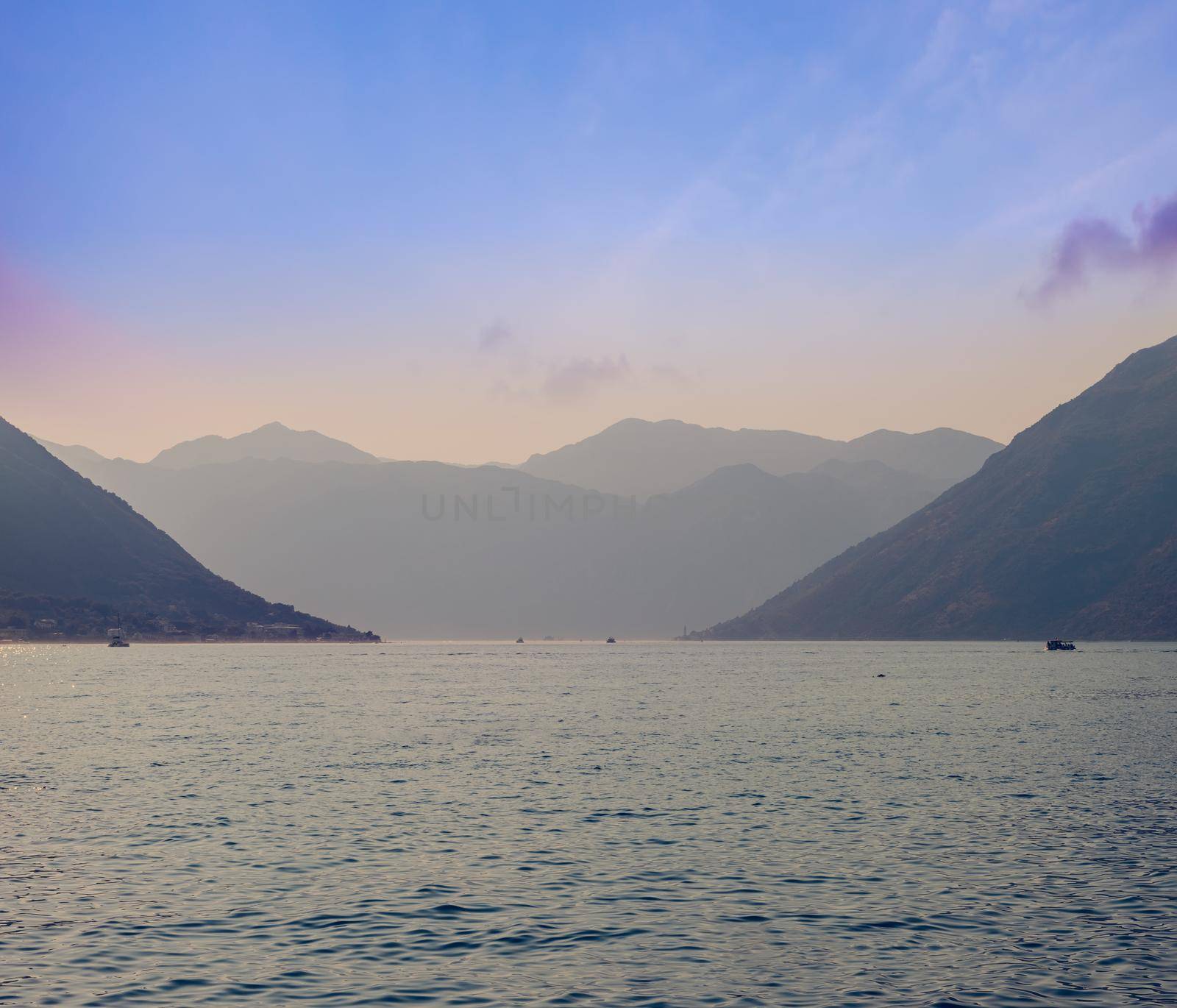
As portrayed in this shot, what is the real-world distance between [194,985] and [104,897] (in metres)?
11.3

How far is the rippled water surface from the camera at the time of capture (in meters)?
26.9

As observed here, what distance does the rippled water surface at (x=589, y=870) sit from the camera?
2689cm

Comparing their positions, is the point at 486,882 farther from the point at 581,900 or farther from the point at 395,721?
the point at 395,721

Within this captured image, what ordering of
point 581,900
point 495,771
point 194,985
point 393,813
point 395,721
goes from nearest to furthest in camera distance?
point 194,985 < point 581,900 < point 393,813 < point 495,771 < point 395,721

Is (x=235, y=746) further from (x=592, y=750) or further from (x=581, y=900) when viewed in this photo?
(x=581, y=900)

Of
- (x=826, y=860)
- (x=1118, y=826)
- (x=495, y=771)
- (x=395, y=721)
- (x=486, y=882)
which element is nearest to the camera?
(x=486, y=882)

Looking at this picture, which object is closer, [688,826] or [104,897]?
[104,897]

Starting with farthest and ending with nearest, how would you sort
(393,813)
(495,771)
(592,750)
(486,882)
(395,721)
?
(395,721), (592,750), (495,771), (393,813), (486,882)

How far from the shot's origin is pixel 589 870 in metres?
39.9

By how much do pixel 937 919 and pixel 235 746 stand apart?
65393mm

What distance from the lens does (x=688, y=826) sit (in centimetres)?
4897

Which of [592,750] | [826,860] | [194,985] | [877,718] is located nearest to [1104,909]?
[826,860]

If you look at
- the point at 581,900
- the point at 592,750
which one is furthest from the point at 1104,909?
the point at 592,750

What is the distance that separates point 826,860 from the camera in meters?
41.4
